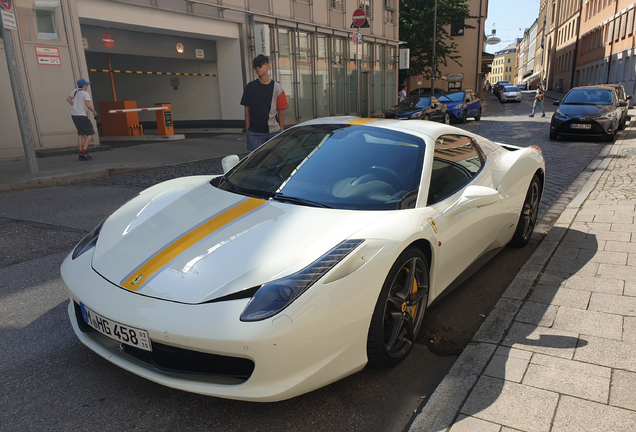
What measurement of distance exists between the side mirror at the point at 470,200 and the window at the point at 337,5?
69.9 feet

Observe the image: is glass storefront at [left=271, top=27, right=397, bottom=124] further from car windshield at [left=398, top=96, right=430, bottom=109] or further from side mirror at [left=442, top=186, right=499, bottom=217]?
side mirror at [left=442, top=186, right=499, bottom=217]

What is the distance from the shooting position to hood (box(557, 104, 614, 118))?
12.8 metres

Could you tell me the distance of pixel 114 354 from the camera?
2242 mm

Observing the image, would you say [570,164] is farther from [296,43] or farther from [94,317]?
[296,43]

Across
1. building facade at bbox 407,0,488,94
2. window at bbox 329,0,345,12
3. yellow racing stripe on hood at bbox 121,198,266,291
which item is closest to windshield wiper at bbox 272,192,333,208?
yellow racing stripe on hood at bbox 121,198,266,291

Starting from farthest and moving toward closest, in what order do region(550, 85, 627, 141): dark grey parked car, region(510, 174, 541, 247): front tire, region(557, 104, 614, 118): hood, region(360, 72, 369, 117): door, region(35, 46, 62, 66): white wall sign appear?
region(360, 72, 369, 117): door → region(557, 104, 614, 118): hood → region(550, 85, 627, 141): dark grey parked car → region(35, 46, 62, 66): white wall sign → region(510, 174, 541, 247): front tire

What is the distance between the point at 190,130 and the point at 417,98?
9512 mm

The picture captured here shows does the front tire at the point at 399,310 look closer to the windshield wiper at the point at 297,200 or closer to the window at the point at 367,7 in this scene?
the windshield wiper at the point at 297,200

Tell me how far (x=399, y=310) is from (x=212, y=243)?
106 cm

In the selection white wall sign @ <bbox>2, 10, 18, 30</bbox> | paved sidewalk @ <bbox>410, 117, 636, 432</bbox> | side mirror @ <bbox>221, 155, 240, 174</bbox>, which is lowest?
paved sidewalk @ <bbox>410, 117, 636, 432</bbox>

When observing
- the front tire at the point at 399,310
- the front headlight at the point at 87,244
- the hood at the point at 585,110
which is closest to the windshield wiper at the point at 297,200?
the front tire at the point at 399,310

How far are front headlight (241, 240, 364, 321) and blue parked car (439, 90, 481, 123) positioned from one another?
19482 millimetres

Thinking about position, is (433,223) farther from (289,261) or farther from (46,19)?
(46,19)

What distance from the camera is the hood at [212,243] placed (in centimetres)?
216
